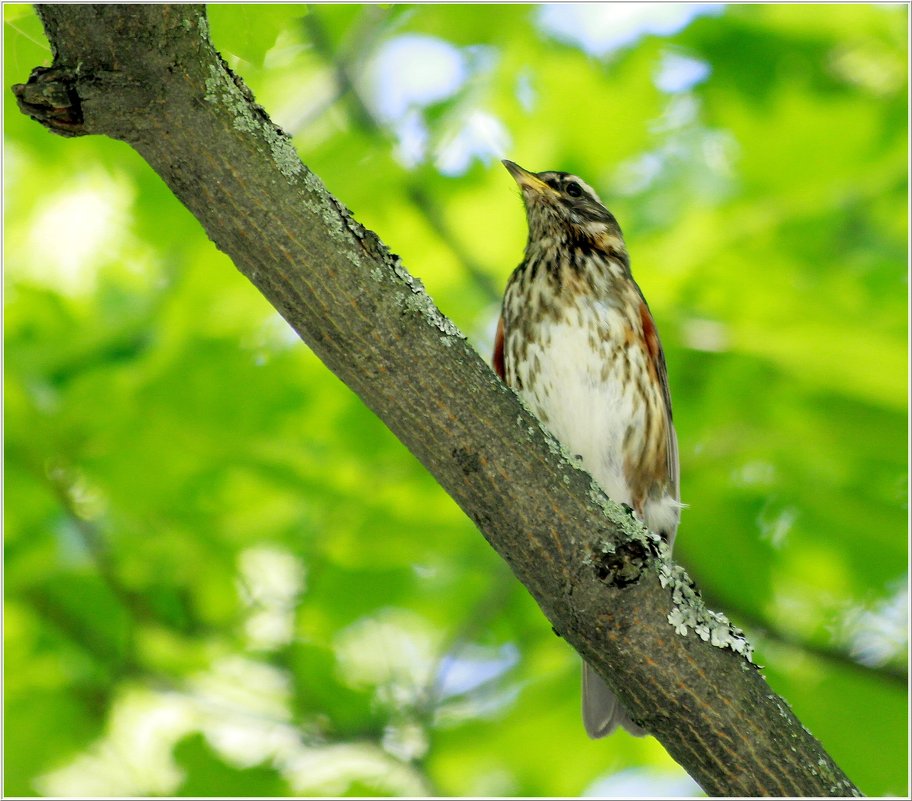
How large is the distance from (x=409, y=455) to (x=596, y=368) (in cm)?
103

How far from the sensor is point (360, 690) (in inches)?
206

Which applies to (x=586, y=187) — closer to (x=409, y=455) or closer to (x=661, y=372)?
(x=661, y=372)

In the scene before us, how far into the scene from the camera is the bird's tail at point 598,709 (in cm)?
485

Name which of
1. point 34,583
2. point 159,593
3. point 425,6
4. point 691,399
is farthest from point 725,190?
point 34,583

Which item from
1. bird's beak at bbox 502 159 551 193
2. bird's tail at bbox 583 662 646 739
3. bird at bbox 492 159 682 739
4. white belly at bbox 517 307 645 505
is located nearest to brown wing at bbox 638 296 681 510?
bird at bbox 492 159 682 739

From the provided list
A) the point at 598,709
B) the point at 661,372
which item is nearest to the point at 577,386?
the point at 661,372

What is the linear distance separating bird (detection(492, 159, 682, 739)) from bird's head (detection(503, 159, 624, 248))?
0.03 meters

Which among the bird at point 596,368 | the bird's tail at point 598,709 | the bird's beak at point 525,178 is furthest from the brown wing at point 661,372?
the bird's tail at point 598,709

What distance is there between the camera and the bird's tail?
4848 mm

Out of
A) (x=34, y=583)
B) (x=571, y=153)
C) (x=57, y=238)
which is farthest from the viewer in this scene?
(x=57, y=238)

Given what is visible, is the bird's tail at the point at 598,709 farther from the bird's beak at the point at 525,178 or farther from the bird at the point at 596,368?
the bird's beak at the point at 525,178

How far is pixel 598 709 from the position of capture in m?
4.94

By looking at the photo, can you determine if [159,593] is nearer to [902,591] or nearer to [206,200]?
[206,200]

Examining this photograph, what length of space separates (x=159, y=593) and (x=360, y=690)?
1091mm
